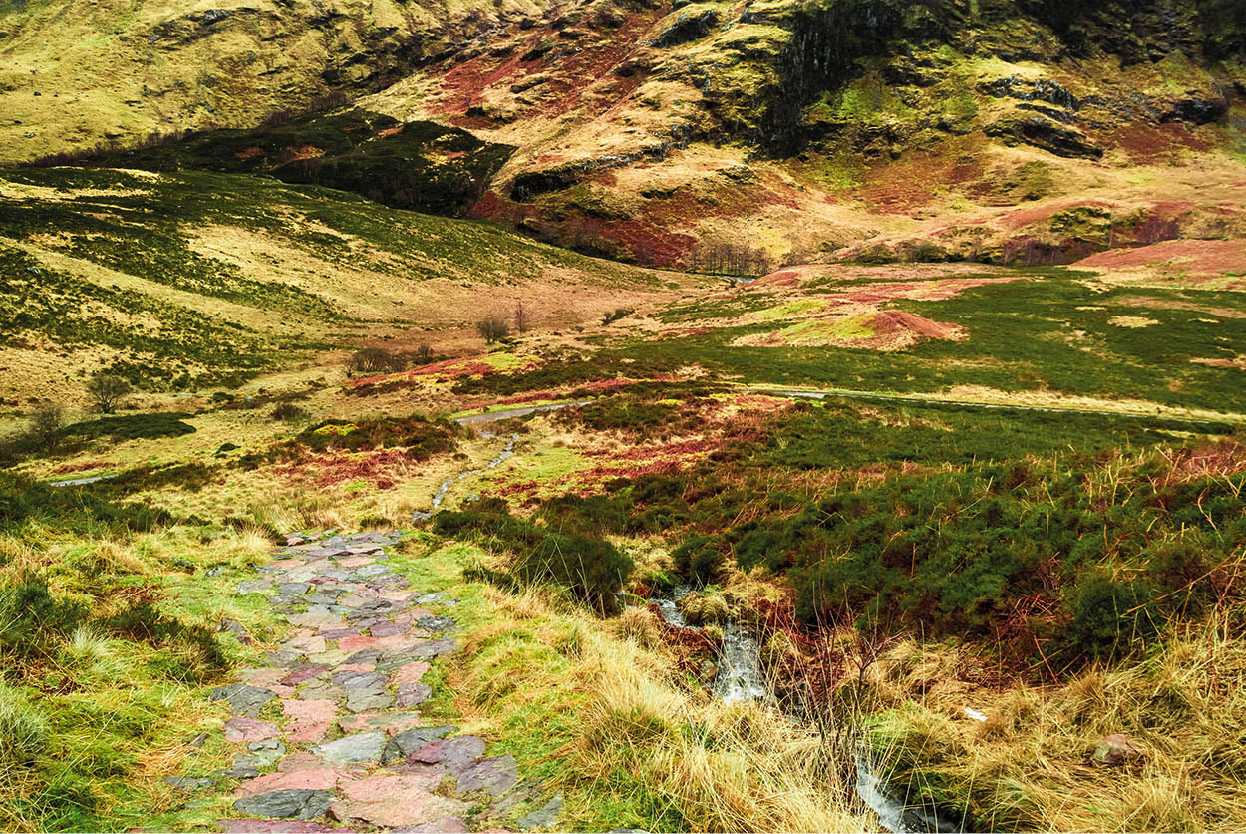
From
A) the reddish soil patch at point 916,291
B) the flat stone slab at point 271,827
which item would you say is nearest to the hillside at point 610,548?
the flat stone slab at point 271,827

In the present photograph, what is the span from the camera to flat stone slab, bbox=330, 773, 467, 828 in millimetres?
3859

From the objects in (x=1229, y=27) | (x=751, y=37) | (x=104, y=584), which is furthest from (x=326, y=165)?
(x=1229, y=27)

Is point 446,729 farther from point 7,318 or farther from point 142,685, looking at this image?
point 7,318

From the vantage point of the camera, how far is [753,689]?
291 inches

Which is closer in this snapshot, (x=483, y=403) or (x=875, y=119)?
(x=483, y=403)

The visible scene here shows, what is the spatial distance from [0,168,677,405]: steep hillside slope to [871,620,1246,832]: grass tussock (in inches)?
1925

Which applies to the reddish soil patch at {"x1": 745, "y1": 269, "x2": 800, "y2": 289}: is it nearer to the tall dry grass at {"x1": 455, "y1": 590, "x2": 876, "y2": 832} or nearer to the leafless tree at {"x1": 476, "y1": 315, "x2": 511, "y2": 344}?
the leafless tree at {"x1": 476, "y1": 315, "x2": 511, "y2": 344}

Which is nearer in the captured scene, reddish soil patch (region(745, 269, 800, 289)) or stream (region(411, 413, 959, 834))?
stream (region(411, 413, 959, 834))

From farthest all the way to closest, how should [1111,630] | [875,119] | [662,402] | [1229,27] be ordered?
[1229,27], [875,119], [662,402], [1111,630]

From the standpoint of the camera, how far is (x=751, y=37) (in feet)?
556

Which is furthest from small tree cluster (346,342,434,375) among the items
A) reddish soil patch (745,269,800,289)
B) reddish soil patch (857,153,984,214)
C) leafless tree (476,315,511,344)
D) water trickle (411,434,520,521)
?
reddish soil patch (857,153,984,214)

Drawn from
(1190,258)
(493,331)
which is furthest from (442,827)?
(1190,258)

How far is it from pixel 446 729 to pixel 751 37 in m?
205

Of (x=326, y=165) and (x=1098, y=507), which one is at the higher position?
(x=326, y=165)
